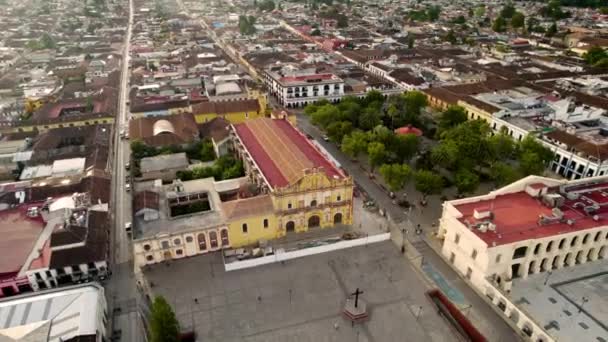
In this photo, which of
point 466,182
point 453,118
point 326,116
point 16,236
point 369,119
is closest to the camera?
point 16,236

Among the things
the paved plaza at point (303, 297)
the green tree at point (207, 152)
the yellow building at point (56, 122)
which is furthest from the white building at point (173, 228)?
the yellow building at point (56, 122)

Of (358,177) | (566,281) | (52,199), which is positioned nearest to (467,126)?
(358,177)

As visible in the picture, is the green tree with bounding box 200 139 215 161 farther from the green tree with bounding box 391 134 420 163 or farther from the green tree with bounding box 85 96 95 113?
the green tree with bounding box 85 96 95 113

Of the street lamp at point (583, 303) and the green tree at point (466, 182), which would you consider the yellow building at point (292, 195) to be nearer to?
the green tree at point (466, 182)

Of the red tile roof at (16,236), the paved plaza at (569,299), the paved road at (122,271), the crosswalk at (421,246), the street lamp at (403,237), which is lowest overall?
the paved road at (122,271)

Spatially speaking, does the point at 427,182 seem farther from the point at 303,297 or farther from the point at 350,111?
the point at 350,111

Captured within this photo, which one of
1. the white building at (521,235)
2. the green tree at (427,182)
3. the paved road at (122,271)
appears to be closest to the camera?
the paved road at (122,271)

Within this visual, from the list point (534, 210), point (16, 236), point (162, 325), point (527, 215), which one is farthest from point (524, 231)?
point (16, 236)
